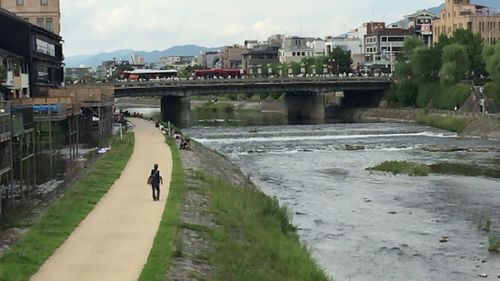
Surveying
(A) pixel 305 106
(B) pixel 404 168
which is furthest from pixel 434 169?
(A) pixel 305 106

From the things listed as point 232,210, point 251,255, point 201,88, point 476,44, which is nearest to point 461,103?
point 476,44

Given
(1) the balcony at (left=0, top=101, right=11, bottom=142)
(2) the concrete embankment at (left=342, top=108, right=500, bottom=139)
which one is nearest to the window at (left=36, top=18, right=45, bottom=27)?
(2) the concrete embankment at (left=342, top=108, right=500, bottom=139)

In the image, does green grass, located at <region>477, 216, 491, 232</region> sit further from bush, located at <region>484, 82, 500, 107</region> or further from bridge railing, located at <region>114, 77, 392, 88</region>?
bridge railing, located at <region>114, 77, 392, 88</region>

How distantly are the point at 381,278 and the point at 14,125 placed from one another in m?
17.7

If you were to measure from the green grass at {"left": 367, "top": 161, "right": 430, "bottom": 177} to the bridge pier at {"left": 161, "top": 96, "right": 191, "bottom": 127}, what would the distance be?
6108cm

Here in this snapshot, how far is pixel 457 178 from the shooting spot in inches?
2008

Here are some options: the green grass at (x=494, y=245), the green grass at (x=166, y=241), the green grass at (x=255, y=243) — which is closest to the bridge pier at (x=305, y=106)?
the green grass at (x=255, y=243)

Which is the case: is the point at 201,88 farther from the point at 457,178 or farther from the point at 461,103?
the point at 457,178

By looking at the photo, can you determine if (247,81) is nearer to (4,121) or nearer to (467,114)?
(467,114)

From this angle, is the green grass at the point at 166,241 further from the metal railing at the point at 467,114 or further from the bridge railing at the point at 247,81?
the bridge railing at the point at 247,81

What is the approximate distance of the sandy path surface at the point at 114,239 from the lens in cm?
1895

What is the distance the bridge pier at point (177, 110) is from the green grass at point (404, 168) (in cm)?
6108

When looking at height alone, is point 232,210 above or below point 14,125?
below

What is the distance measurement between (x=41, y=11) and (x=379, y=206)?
6248cm
